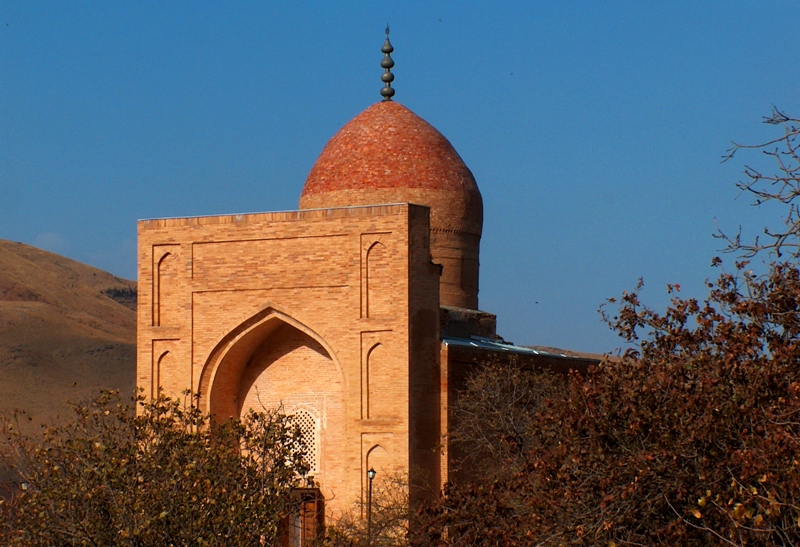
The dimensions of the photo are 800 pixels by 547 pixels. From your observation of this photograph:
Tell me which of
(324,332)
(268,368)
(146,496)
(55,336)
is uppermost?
(55,336)

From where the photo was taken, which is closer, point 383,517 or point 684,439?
point 684,439

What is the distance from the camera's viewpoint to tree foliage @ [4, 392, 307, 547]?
8.98 metres

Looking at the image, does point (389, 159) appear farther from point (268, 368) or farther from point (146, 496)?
point (146, 496)

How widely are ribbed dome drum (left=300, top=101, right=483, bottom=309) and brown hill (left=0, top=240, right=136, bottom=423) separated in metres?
17.8

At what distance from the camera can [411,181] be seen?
757 inches

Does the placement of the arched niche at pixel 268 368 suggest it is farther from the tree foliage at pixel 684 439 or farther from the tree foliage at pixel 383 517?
the tree foliage at pixel 684 439

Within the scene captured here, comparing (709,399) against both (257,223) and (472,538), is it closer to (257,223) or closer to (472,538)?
(472,538)

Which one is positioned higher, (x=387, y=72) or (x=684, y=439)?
(x=387, y=72)

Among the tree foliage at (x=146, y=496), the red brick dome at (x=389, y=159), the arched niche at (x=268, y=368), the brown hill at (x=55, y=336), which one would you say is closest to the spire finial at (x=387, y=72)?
the red brick dome at (x=389, y=159)

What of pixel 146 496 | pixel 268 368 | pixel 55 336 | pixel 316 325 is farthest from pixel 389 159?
pixel 55 336

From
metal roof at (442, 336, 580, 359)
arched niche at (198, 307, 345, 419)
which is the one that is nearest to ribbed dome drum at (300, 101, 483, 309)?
metal roof at (442, 336, 580, 359)

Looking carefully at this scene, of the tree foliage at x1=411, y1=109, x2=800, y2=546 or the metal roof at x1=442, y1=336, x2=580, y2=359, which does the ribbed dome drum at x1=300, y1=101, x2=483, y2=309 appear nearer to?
the metal roof at x1=442, y1=336, x2=580, y2=359

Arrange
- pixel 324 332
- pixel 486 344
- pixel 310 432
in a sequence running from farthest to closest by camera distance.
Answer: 1. pixel 486 344
2. pixel 310 432
3. pixel 324 332

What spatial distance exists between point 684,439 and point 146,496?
384 centimetres
